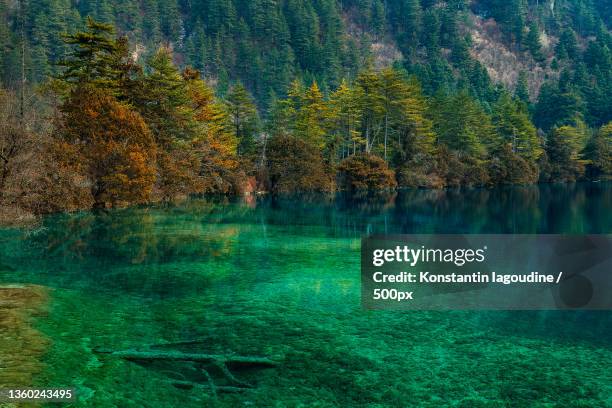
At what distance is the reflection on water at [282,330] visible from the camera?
26.8 ft

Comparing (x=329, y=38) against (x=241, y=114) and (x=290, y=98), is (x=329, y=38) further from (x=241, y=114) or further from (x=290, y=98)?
(x=241, y=114)

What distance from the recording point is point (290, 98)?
84625 millimetres

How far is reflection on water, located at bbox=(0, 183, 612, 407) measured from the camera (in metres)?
8.17

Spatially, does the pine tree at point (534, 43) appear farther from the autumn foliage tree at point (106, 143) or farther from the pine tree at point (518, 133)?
the autumn foliage tree at point (106, 143)

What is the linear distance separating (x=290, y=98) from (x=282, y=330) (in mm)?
76234

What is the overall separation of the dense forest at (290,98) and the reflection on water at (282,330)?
422 inches

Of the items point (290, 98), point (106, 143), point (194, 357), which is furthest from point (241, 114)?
point (194, 357)

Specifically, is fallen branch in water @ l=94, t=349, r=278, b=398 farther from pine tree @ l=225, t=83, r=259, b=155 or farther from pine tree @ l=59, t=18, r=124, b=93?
pine tree @ l=225, t=83, r=259, b=155

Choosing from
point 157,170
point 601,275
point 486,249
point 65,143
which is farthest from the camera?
point 157,170

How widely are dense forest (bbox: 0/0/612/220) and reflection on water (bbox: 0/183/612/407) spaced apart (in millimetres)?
10706

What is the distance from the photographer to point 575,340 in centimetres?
1072

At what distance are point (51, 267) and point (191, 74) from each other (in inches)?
1263

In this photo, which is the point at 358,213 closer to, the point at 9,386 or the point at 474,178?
the point at 9,386

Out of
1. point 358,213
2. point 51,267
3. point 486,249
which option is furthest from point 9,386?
point 358,213
